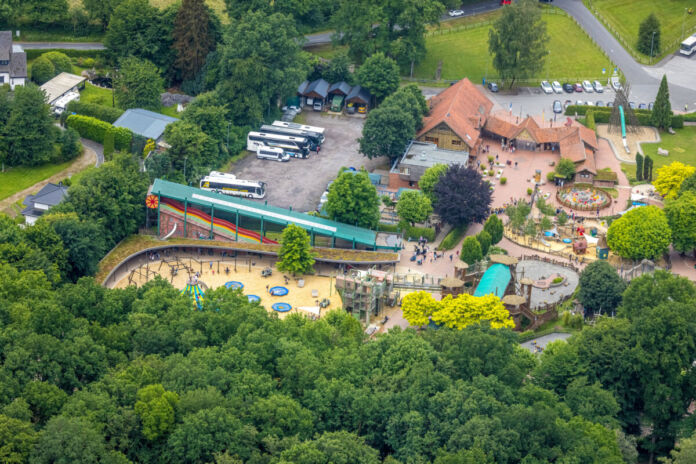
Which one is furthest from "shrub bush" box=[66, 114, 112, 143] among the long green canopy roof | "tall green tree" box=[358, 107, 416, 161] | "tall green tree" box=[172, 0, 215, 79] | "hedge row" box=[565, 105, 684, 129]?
"hedge row" box=[565, 105, 684, 129]

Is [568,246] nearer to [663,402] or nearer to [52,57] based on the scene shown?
[663,402]

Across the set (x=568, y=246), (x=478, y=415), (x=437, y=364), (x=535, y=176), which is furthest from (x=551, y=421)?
(x=535, y=176)

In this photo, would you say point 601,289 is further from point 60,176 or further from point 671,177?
point 60,176

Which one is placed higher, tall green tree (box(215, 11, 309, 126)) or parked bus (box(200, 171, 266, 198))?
tall green tree (box(215, 11, 309, 126))

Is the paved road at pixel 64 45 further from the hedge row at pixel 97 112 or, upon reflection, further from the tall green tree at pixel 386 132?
the tall green tree at pixel 386 132

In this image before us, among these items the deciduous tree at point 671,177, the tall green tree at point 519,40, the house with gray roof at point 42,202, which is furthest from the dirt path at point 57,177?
the deciduous tree at point 671,177

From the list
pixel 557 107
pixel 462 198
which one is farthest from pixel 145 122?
pixel 557 107

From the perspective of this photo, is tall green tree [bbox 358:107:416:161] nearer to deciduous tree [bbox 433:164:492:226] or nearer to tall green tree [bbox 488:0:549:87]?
deciduous tree [bbox 433:164:492:226]
